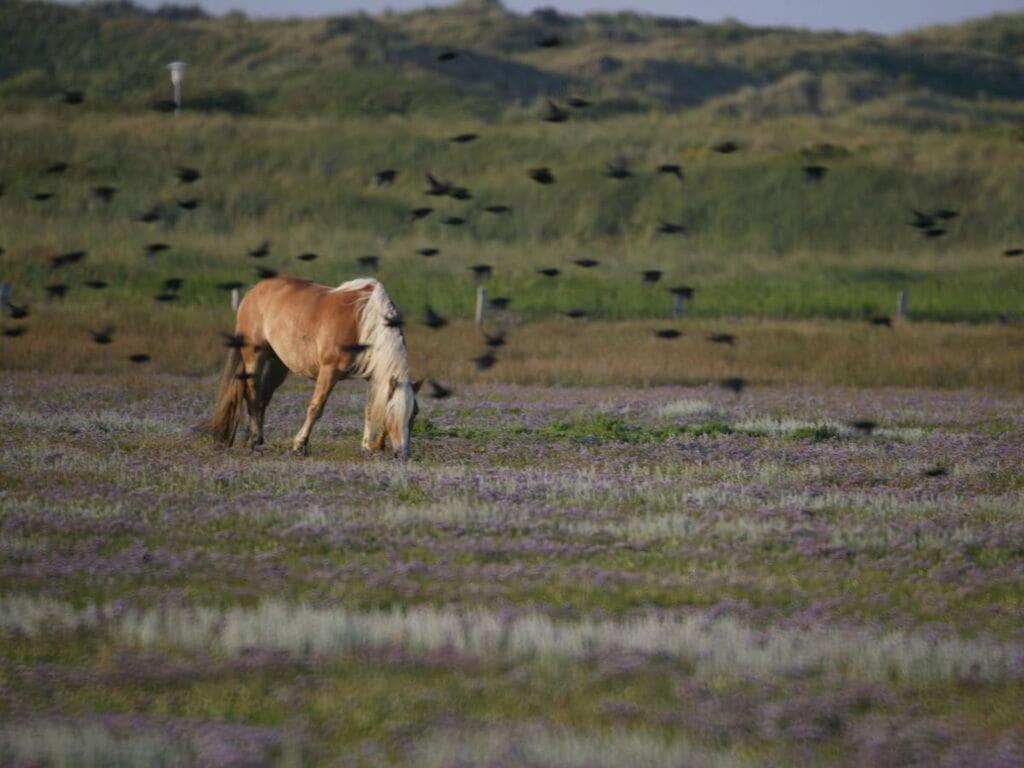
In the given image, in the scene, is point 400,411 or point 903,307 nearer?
point 400,411

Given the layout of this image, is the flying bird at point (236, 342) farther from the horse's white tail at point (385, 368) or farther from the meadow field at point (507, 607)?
the horse's white tail at point (385, 368)

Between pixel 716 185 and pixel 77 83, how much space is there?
46.9 meters

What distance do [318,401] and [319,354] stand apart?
0.65 meters

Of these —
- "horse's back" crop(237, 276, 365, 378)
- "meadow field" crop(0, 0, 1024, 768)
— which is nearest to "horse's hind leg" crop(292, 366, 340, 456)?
"horse's back" crop(237, 276, 365, 378)

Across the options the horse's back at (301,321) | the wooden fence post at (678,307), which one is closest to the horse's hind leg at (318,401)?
the horse's back at (301,321)

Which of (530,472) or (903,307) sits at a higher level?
(530,472)

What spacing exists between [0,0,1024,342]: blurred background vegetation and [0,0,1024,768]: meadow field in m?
0.35

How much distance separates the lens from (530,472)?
1842cm

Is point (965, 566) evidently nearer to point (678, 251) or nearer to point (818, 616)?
point (818, 616)

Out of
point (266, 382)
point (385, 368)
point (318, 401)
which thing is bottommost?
point (266, 382)

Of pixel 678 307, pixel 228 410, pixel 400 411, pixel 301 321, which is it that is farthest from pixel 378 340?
pixel 678 307

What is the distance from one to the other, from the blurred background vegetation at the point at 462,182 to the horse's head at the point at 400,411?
23.0 m

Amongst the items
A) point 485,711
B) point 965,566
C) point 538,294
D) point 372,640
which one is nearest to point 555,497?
point 965,566

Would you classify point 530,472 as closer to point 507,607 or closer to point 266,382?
point 266,382
